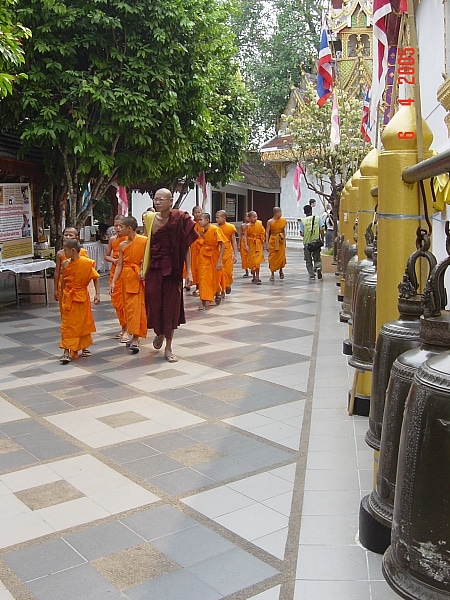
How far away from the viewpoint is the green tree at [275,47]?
3148 centimetres

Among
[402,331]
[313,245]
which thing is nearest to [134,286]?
[402,331]

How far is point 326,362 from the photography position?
7191 mm

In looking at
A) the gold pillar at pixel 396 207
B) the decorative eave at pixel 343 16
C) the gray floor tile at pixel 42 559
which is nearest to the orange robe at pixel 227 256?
the gray floor tile at pixel 42 559

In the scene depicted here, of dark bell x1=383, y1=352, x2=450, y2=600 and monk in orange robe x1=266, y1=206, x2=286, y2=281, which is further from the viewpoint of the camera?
monk in orange robe x1=266, y1=206, x2=286, y2=281

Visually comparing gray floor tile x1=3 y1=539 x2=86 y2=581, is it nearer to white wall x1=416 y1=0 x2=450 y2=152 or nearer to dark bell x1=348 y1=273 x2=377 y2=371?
dark bell x1=348 y1=273 x2=377 y2=371

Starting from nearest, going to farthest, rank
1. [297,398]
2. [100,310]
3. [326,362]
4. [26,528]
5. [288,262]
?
[26,528]
[297,398]
[326,362]
[100,310]
[288,262]

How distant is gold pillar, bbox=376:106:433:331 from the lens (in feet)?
8.49

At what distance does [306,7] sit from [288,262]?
15244 mm

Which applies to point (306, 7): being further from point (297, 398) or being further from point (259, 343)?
point (297, 398)

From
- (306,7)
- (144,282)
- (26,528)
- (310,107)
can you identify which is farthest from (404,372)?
(306,7)

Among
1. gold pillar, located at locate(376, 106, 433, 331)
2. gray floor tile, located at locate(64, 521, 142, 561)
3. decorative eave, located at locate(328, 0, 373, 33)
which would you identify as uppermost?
decorative eave, located at locate(328, 0, 373, 33)

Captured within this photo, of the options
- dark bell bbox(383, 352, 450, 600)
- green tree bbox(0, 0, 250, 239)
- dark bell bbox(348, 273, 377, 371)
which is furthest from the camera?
green tree bbox(0, 0, 250, 239)

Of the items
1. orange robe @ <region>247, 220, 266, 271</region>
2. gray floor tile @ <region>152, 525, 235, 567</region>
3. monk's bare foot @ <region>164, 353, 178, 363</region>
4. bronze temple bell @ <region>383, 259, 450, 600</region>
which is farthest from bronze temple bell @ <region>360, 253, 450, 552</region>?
orange robe @ <region>247, 220, 266, 271</region>

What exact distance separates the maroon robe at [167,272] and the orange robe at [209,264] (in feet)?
13.2
